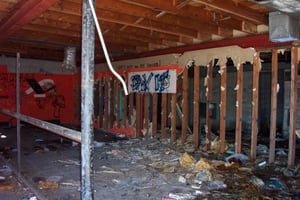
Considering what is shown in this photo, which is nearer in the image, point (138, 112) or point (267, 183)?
point (267, 183)

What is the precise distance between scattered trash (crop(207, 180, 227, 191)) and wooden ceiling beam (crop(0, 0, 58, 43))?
11.1 ft

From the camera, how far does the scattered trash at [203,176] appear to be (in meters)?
4.33

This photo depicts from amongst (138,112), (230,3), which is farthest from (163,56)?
(230,3)

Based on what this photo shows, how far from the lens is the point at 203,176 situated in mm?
4398

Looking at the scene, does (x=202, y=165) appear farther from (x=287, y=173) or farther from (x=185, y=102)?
(x=185, y=102)

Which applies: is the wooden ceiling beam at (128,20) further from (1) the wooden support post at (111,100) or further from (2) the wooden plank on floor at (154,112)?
(1) the wooden support post at (111,100)

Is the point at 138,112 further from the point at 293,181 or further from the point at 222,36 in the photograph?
the point at 293,181

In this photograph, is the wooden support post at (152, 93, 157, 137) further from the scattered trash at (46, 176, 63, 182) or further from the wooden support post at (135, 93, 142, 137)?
the scattered trash at (46, 176, 63, 182)

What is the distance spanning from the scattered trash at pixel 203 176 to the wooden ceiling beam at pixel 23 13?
334cm

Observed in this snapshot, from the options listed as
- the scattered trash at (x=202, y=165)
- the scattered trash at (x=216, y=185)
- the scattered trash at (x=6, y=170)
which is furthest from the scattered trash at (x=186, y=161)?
the scattered trash at (x=6, y=170)

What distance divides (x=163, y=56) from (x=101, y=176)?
3912mm

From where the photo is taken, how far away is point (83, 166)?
6.34 ft

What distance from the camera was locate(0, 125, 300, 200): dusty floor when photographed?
385 centimetres

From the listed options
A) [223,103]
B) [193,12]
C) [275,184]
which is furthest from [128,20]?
[275,184]
